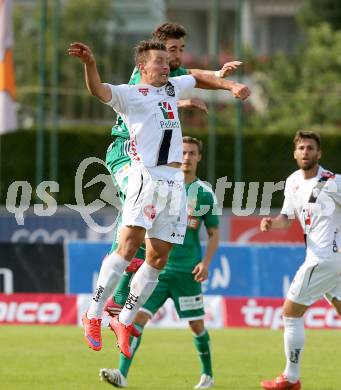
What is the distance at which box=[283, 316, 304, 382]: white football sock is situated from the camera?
10422 mm

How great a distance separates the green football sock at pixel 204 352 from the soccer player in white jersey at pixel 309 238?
2.85ft

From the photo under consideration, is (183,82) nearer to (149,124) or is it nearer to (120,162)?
(149,124)

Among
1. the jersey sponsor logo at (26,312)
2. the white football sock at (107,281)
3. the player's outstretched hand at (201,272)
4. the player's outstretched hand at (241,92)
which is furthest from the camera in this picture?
the jersey sponsor logo at (26,312)

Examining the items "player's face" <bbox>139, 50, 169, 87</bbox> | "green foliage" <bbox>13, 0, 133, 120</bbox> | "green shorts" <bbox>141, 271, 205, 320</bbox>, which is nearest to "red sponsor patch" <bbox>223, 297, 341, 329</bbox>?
"green shorts" <bbox>141, 271, 205, 320</bbox>

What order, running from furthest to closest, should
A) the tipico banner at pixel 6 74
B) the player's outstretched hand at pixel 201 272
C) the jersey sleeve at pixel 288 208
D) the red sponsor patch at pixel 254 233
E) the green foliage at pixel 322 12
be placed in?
the green foliage at pixel 322 12, the tipico banner at pixel 6 74, the red sponsor patch at pixel 254 233, the player's outstretched hand at pixel 201 272, the jersey sleeve at pixel 288 208

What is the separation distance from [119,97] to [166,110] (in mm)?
434

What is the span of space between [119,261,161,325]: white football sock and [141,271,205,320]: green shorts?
2156 mm

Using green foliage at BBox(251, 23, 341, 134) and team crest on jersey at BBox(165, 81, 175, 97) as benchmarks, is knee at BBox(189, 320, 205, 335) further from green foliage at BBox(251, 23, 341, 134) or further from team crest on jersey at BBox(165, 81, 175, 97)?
green foliage at BBox(251, 23, 341, 134)

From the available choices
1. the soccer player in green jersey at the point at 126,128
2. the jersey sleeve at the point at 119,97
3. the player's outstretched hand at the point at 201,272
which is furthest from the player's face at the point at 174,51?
the player's outstretched hand at the point at 201,272

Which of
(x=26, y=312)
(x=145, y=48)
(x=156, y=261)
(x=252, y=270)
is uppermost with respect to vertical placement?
(x=145, y=48)

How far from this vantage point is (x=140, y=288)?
9664 mm

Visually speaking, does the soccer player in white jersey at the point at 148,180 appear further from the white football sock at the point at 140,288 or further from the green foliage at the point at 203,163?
the green foliage at the point at 203,163

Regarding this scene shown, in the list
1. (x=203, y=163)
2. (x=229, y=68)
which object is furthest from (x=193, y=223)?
(x=203, y=163)

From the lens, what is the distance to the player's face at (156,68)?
9366 mm
